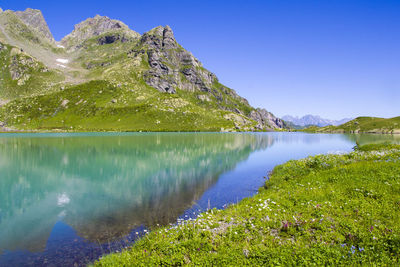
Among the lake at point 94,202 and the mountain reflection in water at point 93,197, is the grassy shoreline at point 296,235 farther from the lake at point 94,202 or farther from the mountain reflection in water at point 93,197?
the mountain reflection in water at point 93,197

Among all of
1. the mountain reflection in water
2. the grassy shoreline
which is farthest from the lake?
the grassy shoreline

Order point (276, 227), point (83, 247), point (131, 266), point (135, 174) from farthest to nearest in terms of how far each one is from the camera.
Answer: point (135, 174) < point (83, 247) < point (276, 227) < point (131, 266)

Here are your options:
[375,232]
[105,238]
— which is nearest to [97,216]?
[105,238]

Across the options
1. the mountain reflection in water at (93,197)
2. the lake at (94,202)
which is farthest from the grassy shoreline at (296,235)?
the mountain reflection in water at (93,197)

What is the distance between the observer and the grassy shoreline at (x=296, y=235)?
848cm

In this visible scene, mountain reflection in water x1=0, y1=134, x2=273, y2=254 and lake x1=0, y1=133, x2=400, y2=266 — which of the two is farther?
mountain reflection in water x1=0, y1=134, x2=273, y2=254

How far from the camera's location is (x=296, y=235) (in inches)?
410

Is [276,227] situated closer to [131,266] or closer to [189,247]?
[189,247]

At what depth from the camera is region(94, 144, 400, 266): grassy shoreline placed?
8.48m

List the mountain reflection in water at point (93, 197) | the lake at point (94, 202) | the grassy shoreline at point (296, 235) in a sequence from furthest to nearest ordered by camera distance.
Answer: the mountain reflection in water at point (93, 197) → the lake at point (94, 202) → the grassy shoreline at point (296, 235)

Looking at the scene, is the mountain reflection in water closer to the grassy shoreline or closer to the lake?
the lake

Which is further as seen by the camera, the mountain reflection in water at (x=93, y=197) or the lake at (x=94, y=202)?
the mountain reflection in water at (x=93, y=197)

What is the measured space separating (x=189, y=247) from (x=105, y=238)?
830cm

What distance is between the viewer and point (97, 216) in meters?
19.0
